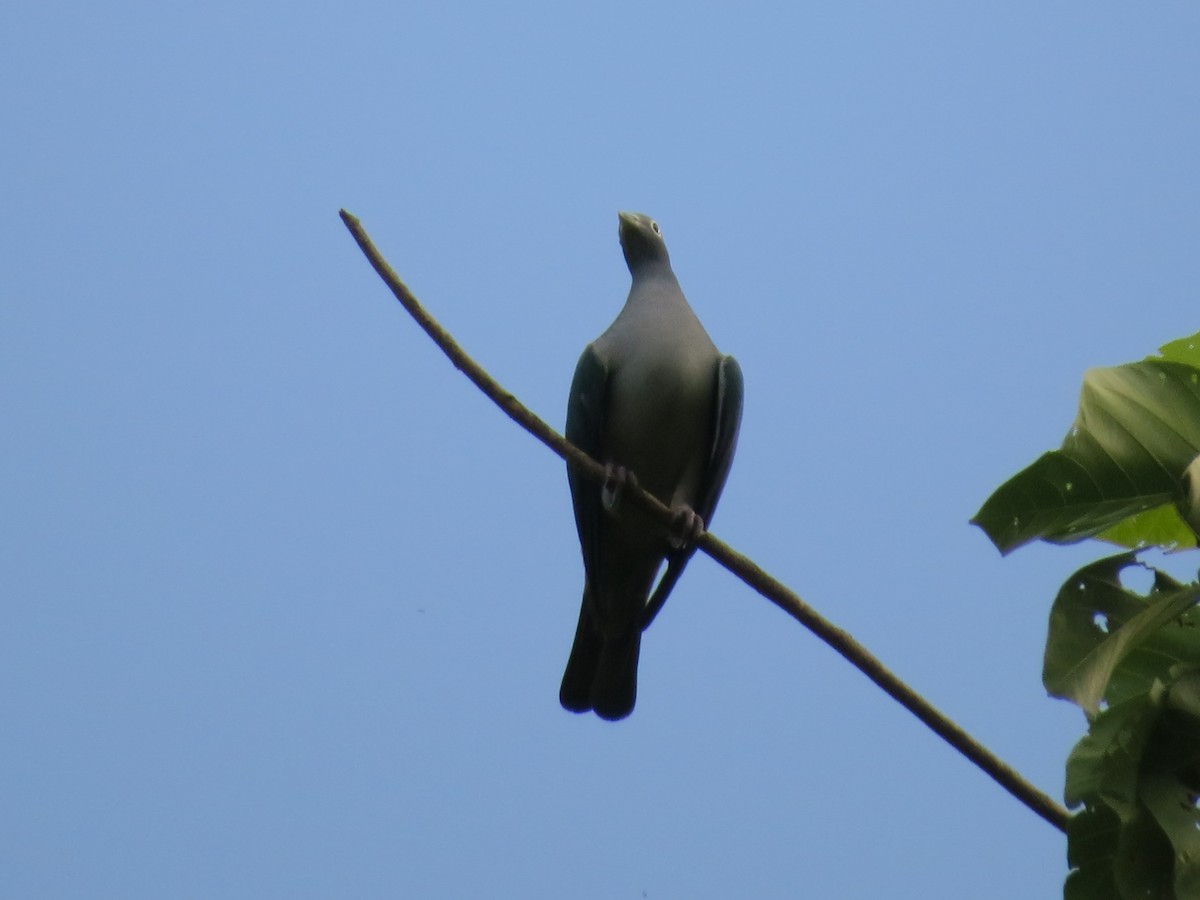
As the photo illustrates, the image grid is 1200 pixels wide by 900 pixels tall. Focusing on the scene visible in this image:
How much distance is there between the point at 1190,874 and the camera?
198 cm

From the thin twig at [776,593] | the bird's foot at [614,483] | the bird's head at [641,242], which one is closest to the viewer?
the thin twig at [776,593]

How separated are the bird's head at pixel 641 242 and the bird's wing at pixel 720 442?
0.62 meters

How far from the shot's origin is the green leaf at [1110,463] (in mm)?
2162

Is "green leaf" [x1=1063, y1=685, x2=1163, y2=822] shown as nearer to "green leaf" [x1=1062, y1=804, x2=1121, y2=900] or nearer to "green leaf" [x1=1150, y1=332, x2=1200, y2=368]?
"green leaf" [x1=1062, y1=804, x2=1121, y2=900]

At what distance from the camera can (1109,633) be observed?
2.20 metres

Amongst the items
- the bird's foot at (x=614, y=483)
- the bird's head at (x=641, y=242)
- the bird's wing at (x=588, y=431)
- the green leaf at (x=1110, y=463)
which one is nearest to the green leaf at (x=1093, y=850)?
the green leaf at (x=1110, y=463)

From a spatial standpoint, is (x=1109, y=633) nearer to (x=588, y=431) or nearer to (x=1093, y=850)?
(x=1093, y=850)

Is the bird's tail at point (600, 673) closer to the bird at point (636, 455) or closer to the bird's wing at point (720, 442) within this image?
the bird at point (636, 455)

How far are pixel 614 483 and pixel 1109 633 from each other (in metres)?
1.28

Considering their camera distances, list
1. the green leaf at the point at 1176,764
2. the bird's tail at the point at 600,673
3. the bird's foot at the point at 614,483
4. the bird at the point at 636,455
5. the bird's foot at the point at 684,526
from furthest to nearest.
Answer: the bird's tail at the point at 600,673 → the bird at the point at 636,455 → the bird's foot at the point at 684,526 → the bird's foot at the point at 614,483 → the green leaf at the point at 1176,764

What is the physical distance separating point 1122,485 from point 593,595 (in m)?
2.64

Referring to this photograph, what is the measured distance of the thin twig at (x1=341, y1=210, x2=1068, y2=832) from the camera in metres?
2.38

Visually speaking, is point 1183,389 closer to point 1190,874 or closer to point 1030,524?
point 1030,524

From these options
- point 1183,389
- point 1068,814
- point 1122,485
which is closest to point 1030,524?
point 1122,485
